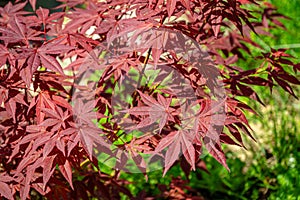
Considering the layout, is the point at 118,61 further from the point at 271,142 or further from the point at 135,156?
the point at 271,142

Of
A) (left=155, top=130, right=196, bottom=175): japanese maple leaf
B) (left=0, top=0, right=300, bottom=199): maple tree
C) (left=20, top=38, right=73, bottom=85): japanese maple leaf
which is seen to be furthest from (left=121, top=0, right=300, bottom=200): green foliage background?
(left=20, top=38, right=73, bottom=85): japanese maple leaf

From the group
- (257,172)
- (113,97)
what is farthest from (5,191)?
(257,172)

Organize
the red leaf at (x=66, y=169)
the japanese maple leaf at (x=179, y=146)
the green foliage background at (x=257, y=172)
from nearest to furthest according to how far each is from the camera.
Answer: the japanese maple leaf at (x=179, y=146) < the red leaf at (x=66, y=169) < the green foliage background at (x=257, y=172)

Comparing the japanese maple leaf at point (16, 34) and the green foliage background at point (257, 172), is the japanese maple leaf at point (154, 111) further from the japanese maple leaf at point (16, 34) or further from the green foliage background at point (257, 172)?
the green foliage background at point (257, 172)

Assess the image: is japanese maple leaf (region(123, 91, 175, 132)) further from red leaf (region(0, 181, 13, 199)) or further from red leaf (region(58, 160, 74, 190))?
red leaf (region(0, 181, 13, 199))

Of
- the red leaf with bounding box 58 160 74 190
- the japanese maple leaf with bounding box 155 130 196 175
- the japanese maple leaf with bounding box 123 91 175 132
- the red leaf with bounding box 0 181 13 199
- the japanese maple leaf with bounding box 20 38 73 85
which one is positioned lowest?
the red leaf with bounding box 0 181 13 199

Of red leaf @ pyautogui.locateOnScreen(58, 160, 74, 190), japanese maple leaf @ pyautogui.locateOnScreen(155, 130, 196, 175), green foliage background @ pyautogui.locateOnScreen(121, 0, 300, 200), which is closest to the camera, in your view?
japanese maple leaf @ pyautogui.locateOnScreen(155, 130, 196, 175)

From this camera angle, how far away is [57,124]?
1613mm

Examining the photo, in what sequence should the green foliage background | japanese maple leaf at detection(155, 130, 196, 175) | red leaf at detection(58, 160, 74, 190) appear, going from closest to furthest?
japanese maple leaf at detection(155, 130, 196, 175), red leaf at detection(58, 160, 74, 190), the green foliage background

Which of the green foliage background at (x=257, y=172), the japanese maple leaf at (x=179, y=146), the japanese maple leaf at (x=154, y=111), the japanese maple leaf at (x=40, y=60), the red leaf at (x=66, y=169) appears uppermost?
the japanese maple leaf at (x=40, y=60)

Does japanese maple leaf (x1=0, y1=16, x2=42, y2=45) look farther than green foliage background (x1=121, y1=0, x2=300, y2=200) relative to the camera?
No

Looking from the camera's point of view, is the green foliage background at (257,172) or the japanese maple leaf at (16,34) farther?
the green foliage background at (257,172)

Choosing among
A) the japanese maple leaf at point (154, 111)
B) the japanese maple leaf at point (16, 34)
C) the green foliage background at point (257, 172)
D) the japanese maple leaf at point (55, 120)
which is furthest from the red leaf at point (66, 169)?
the green foliage background at point (257, 172)

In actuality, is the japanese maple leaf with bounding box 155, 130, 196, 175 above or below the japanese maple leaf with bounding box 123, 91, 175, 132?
below
